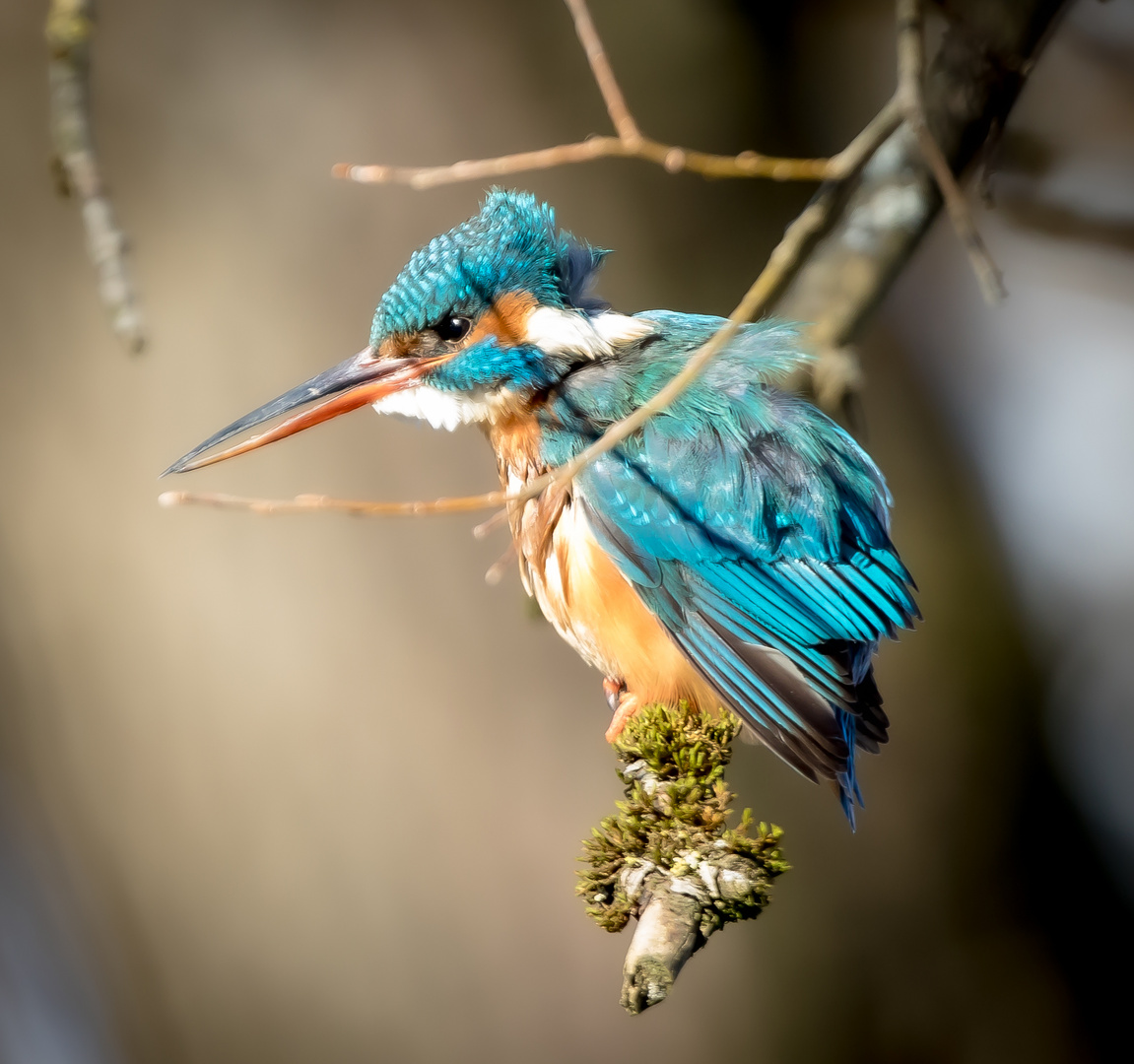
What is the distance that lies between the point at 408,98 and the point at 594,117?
1.24ft

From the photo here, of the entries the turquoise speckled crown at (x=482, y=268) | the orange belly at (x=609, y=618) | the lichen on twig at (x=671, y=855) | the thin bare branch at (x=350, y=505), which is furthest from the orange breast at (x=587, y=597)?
the thin bare branch at (x=350, y=505)

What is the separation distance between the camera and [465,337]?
142cm

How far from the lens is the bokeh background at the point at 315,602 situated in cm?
170

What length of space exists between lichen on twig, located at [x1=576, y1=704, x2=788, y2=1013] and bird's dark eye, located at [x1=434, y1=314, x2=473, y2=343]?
25.1 inches

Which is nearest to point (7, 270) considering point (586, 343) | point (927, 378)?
point (586, 343)

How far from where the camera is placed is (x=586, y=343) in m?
1.50

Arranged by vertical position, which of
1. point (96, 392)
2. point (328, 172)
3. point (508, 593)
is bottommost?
point (508, 593)

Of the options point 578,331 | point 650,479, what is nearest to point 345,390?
point 578,331

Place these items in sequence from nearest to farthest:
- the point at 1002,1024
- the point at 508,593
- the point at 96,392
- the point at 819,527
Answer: the point at 819,527
the point at 96,392
the point at 508,593
the point at 1002,1024

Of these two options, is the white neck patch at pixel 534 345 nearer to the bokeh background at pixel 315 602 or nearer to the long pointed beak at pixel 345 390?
the long pointed beak at pixel 345 390

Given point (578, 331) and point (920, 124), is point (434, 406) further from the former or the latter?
point (920, 124)

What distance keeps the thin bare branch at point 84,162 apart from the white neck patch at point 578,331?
586 mm

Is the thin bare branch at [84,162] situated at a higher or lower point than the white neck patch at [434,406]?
higher

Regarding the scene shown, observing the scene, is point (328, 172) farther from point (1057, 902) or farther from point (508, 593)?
point (1057, 902)
